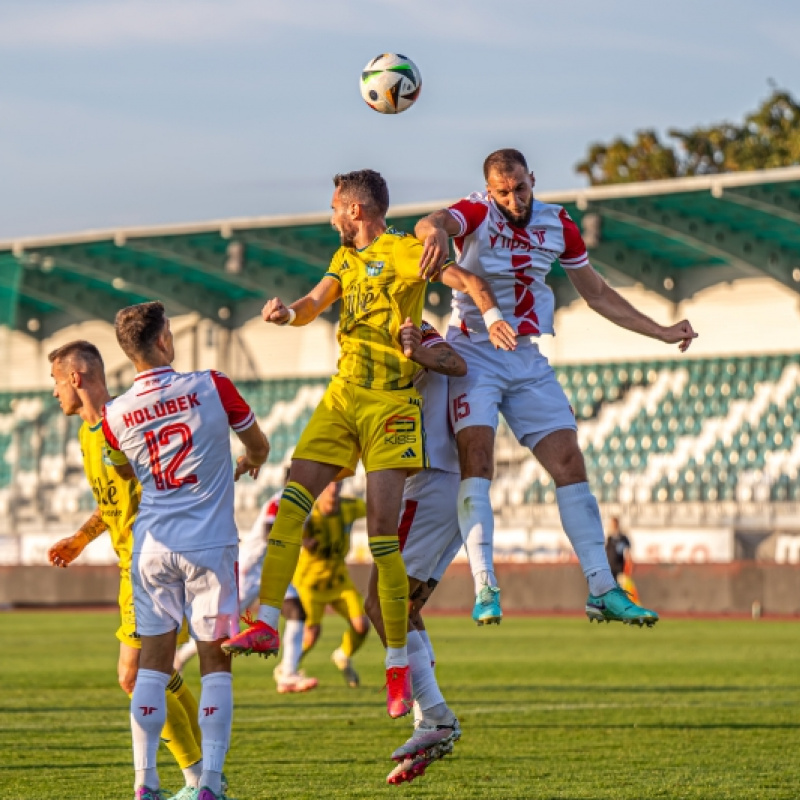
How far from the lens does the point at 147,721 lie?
8008 millimetres

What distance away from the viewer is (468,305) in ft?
29.6

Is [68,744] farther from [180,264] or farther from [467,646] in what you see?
[180,264]

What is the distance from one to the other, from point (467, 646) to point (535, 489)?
15.0 m

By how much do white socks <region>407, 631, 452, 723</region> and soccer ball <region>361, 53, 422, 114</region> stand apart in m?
2.85

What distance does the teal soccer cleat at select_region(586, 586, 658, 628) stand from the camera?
27.2 ft

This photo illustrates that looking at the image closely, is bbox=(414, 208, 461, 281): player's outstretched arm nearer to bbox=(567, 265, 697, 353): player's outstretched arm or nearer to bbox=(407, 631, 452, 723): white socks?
bbox=(567, 265, 697, 353): player's outstretched arm

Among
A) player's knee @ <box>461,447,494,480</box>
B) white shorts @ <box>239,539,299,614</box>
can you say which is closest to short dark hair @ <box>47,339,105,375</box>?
player's knee @ <box>461,447,494,480</box>

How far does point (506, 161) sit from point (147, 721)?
338 cm

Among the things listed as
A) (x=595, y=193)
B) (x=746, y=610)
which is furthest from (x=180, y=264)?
(x=746, y=610)

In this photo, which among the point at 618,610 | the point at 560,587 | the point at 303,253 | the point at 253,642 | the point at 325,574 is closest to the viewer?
the point at 253,642

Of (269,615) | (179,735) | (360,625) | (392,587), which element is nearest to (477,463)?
(392,587)

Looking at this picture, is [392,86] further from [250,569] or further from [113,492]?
[250,569]

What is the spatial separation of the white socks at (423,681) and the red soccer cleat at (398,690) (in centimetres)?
18

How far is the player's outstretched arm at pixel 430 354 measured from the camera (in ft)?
Answer: 27.4
